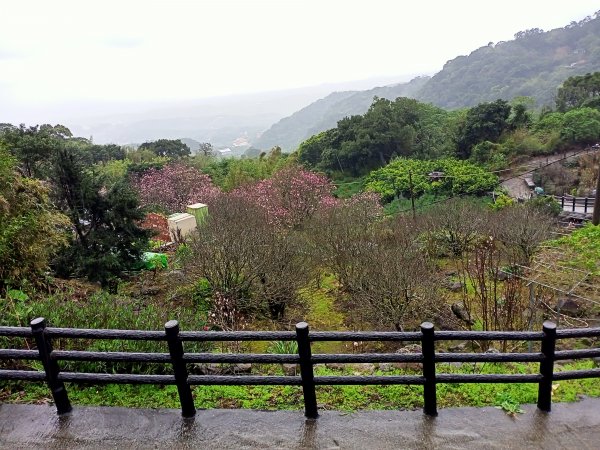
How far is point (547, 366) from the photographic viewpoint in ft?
12.0

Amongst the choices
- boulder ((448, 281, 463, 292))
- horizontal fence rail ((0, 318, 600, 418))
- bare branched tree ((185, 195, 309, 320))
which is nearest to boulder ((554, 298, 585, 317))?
boulder ((448, 281, 463, 292))

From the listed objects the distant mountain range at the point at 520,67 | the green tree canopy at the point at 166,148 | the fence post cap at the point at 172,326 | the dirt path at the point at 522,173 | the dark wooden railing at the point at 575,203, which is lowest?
the dark wooden railing at the point at 575,203

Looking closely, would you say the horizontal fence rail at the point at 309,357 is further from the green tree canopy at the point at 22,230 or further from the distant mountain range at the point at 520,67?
the distant mountain range at the point at 520,67

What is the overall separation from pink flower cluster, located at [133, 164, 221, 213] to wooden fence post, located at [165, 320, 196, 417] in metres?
25.1

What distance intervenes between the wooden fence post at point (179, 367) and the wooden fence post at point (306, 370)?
1009mm

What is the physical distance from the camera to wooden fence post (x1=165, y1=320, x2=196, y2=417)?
3.62 metres

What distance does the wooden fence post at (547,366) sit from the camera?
3.55 m

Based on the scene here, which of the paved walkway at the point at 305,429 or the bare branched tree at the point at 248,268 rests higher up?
the paved walkway at the point at 305,429

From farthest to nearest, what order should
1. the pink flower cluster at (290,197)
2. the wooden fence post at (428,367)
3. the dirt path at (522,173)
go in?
the dirt path at (522,173) < the pink flower cluster at (290,197) < the wooden fence post at (428,367)

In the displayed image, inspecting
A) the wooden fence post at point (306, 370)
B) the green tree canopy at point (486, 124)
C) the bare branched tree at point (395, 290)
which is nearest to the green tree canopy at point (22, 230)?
the wooden fence post at point (306, 370)

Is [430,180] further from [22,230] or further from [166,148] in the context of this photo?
[166,148]

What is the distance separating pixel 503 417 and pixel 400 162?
29.7 m

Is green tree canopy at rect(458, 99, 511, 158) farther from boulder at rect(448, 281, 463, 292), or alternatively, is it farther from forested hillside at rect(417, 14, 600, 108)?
forested hillside at rect(417, 14, 600, 108)

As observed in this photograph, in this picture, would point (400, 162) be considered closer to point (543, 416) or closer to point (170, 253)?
point (170, 253)
